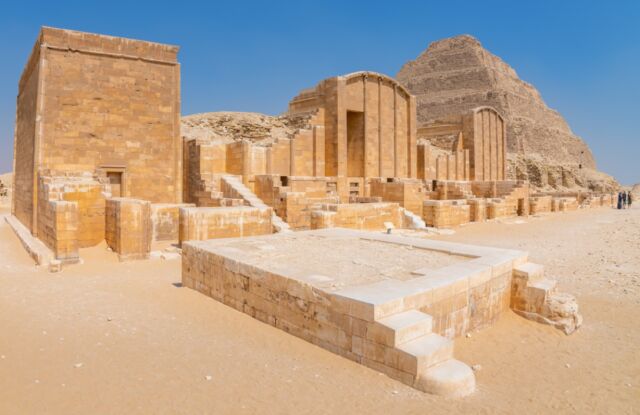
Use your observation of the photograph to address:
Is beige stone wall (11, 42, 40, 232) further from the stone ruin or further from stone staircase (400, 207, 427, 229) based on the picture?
stone staircase (400, 207, 427, 229)

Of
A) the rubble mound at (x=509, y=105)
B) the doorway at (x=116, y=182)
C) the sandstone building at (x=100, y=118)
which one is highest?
the rubble mound at (x=509, y=105)

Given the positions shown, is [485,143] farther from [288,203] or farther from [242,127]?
[288,203]

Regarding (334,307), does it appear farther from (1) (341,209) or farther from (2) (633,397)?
(1) (341,209)

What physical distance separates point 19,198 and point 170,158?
20.5ft

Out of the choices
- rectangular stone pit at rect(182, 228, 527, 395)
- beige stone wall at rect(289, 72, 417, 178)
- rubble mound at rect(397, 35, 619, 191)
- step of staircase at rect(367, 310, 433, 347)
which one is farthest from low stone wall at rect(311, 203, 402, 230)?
rubble mound at rect(397, 35, 619, 191)

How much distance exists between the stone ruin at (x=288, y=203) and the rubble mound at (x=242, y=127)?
12cm

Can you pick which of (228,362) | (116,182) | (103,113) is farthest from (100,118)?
(228,362)

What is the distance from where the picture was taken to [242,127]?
1977cm

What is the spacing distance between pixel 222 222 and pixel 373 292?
6248 millimetres

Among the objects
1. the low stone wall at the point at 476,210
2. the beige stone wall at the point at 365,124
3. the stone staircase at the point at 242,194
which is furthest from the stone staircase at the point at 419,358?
the beige stone wall at the point at 365,124

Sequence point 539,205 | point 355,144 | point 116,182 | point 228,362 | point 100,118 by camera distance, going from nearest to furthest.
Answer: point 228,362, point 100,118, point 116,182, point 355,144, point 539,205

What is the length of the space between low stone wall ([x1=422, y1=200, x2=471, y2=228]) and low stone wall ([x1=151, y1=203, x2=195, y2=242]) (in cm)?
914

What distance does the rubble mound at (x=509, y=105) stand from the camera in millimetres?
47281

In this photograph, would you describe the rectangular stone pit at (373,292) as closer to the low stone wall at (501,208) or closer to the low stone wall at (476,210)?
the low stone wall at (476,210)
